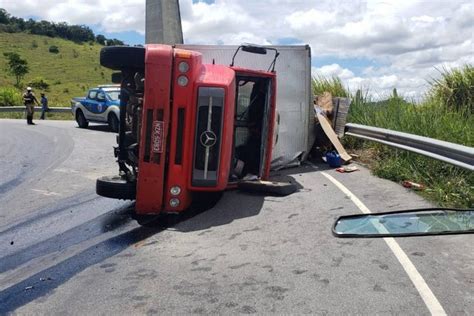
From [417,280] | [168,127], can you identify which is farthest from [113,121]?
[417,280]

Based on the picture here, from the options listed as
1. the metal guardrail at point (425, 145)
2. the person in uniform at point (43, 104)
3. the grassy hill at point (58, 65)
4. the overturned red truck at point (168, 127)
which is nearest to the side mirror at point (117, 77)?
the overturned red truck at point (168, 127)

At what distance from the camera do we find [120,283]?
Result: 450cm

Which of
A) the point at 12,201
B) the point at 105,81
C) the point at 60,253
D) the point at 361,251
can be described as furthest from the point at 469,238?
the point at 105,81

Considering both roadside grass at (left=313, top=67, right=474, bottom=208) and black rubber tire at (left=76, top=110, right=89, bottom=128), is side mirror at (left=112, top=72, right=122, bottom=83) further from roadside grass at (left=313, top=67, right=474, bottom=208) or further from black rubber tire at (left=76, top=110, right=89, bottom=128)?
black rubber tire at (left=76, top=110, right=89, bottom=128)

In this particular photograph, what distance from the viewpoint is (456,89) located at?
487 inches

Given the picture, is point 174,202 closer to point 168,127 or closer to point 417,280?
point 168,127

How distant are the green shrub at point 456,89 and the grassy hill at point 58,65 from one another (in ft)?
149

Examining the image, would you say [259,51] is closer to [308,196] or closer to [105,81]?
[308,196]

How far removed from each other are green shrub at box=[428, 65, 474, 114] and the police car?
38.1 ft

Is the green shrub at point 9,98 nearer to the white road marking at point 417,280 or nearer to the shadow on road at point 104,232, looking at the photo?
the shadow on road at point 104,232

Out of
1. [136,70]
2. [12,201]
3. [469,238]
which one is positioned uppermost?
Result: [136,70]

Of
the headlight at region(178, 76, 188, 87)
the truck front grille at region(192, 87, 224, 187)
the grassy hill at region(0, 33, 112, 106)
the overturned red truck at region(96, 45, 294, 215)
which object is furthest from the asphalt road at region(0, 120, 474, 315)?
the grassy hill at region(0, 33, 112, 106)

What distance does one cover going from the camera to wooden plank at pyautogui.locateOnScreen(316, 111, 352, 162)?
1113cm

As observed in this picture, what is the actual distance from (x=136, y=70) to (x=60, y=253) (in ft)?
8.21
